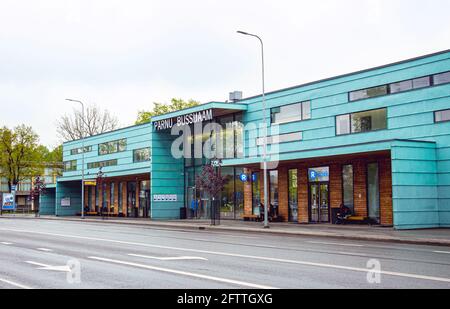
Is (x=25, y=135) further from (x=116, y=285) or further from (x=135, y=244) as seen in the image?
(x=116, y=285)

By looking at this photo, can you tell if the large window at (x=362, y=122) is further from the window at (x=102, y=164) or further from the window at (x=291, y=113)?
the window at (x=102, y=164)

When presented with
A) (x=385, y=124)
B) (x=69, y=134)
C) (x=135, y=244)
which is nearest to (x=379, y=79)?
(x=385, y=124)

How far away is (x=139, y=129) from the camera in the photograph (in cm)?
4922

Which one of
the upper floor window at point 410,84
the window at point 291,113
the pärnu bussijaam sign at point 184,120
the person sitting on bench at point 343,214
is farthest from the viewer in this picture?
the pärnu bussijaam sign at point 184,120

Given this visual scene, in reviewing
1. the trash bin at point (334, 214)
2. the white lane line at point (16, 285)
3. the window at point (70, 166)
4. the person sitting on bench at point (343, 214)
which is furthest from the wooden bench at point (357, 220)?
the window at point (70, 166)

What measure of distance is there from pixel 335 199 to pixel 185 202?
17036 mm

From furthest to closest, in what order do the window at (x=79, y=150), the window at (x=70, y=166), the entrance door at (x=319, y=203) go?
the window at (x=70, y=166)
the window at (x=79, y=150)
the entrance door at (x=319, y=203)

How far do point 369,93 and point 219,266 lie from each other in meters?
20.5

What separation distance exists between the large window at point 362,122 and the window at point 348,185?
2.03 meters

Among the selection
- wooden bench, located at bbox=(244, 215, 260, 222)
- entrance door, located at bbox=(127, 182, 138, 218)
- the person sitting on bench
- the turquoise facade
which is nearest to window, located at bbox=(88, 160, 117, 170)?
entrance door, located at bbox=(127, 182, 138, 218)

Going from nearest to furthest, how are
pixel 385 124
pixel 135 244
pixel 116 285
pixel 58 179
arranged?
pixel 116 285 → pixel 135 244 → pixel 385 124 → pixel 58 179

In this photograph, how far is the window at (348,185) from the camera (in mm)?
31391

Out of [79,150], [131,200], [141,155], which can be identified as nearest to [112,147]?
[131,200]

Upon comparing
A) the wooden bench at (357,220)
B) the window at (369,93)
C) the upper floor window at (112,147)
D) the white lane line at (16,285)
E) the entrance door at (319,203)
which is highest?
the window at (369,93)
